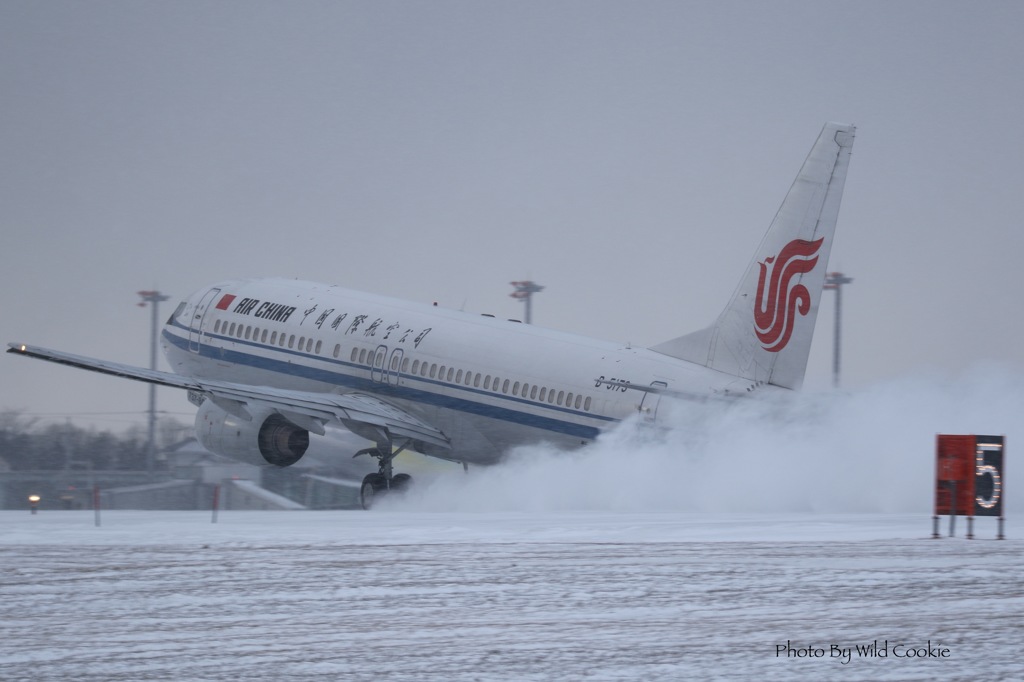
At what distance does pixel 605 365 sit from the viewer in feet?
106

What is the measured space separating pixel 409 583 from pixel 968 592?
18.2 ft

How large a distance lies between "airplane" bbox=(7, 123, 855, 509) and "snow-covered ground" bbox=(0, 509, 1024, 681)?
11697 mm

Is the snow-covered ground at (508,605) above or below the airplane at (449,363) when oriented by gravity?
below

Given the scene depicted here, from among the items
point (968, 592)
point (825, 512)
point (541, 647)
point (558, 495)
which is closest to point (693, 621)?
point (541, 647)

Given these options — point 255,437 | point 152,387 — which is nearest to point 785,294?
point 255,437

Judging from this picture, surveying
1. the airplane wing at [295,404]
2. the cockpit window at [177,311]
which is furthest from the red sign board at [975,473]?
the cockpit window at [177,311]

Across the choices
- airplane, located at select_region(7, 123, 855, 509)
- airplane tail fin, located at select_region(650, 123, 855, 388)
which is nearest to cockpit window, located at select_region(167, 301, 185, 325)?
airplane, located at select_region(7, 123, 855, 509)

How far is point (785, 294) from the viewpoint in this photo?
104 ft

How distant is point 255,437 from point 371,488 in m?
3.32

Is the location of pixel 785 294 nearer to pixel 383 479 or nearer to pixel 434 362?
pixel 434 362

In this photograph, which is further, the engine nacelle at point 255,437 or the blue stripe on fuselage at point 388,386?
the engine nacelle at point 255,437

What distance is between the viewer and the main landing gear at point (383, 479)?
37000mm

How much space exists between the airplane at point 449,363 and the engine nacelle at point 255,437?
0.03 metres

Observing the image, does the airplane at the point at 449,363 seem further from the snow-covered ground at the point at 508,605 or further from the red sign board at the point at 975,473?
the snow-covered ground at the point at 508,605
